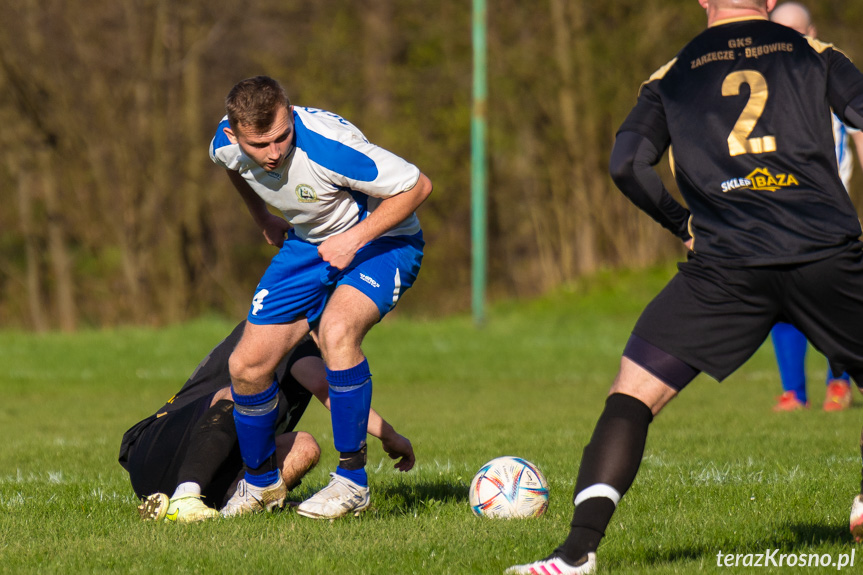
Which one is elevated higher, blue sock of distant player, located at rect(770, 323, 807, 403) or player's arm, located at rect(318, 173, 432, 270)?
player's arm, located at rect(318, 173, 432, 270)

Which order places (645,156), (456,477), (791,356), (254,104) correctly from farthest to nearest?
(791,356) → (456,477) → (254,104) → (645,156)

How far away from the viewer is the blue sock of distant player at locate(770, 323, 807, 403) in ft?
28.8

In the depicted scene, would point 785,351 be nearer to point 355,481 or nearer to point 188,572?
point 355,481

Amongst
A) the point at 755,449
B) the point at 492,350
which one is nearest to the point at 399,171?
the point at 755,449

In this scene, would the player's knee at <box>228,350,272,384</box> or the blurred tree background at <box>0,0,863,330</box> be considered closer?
the player's knee at <box>228,350,272,384</box>

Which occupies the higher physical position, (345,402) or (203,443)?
(345,402)

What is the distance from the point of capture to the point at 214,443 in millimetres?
5055

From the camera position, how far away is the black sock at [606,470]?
346 cm

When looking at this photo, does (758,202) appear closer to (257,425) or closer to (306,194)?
(306,194)

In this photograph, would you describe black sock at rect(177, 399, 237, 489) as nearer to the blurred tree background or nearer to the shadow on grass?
the shadow on grass

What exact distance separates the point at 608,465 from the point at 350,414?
5.21 ft

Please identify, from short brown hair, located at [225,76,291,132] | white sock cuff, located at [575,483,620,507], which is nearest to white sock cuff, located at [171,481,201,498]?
short brown hair, located at [225,76,291,132]

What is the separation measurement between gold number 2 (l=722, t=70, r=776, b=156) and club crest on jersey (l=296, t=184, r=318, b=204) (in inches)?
80.8

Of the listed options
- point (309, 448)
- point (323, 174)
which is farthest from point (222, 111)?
point (323, 174)
